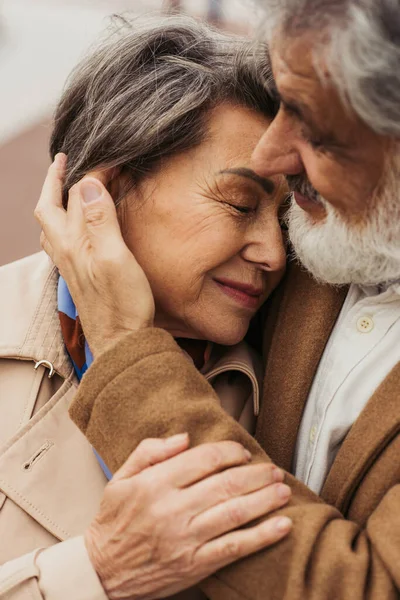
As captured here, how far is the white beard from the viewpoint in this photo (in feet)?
6.46

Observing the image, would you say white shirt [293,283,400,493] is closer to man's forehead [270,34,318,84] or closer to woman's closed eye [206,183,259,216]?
woman's closed eye [206,183,259,216]

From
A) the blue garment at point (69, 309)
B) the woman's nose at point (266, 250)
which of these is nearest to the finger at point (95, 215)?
the blue garment at point (69, 309)

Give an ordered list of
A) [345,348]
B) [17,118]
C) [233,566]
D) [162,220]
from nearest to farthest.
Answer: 1. [233,566]
2. [345,348]
3. [162,220]
4. [17,118]

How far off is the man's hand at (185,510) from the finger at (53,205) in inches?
30.3

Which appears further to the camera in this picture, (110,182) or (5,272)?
(5,272)

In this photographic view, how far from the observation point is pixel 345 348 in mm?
2201

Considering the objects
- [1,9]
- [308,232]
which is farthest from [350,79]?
[1,9]

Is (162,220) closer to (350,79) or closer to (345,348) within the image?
(345,348)

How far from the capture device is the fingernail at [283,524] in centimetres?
183

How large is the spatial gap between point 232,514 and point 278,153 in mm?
914

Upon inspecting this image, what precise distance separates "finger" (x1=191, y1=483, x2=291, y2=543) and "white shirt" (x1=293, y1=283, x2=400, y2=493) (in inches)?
13.1

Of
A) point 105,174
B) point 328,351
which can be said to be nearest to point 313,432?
point 328,351

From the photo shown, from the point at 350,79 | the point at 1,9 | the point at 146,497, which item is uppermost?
the point at 350,79

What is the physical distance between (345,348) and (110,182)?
2.91ft
